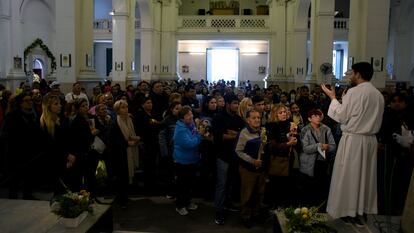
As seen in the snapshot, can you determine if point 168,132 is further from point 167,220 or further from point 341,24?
point 341,24

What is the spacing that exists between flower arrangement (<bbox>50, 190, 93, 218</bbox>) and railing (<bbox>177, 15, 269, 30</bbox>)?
76.3ft

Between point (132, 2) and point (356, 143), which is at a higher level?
point (132, 2)

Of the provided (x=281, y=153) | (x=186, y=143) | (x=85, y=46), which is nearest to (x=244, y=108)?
(x=281, y=153)

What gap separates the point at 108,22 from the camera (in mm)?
29094

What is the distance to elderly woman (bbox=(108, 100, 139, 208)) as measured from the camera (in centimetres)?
693

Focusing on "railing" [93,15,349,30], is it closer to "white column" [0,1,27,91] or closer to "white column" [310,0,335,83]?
"white column" [0,1,27,91]

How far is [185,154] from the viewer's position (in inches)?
265

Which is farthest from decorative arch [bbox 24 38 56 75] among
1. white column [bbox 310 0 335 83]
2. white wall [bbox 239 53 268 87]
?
white column [bbox 310 0 335 83]

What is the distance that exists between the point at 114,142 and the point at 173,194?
5.36ft

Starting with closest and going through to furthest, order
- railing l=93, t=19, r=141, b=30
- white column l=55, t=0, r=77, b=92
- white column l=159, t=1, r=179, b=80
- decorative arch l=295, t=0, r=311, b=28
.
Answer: white column l=55, t=0, r=77, b=92
decorative arch l=295, t=0, r=311, b=28
white column l=159, t=1, r=179, b=80
railing l=93, t=19, r=141, b=30

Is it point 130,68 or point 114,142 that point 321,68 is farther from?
point 114,142

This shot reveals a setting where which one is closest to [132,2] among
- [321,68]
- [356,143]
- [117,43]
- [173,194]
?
[117,43]

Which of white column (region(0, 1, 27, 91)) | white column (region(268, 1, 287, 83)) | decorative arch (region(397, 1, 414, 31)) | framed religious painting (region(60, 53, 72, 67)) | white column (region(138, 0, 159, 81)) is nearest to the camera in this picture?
framed religious painting (region(60, 53, 72, 67))

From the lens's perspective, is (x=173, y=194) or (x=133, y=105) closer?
A: (x=173, y=194)
